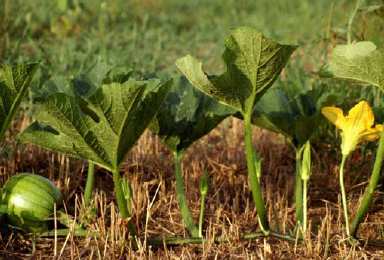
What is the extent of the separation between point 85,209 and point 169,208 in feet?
1.07

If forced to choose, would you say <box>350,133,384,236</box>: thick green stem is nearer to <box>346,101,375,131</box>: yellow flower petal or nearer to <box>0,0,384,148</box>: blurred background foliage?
<box>346,101,375,131</box>: yellow flower petal

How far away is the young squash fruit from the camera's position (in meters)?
1.99

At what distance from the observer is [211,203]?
236 cm

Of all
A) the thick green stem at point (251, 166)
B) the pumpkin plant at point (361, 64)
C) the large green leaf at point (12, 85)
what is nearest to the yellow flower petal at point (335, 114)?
the pumpkin plant at point (361, 64)

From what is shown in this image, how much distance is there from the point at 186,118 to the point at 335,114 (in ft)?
1.39

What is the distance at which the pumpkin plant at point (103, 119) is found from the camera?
1.69 m

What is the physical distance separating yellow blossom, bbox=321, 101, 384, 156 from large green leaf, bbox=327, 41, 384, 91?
91 mm

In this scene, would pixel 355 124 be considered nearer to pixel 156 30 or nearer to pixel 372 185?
pixel 372 185

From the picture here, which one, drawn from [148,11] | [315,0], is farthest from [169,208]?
[315,0]

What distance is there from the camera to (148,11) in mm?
6793

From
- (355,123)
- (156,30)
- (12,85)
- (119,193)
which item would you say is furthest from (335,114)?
(156,30)

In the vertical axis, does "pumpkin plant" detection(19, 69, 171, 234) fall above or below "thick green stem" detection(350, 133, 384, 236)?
above

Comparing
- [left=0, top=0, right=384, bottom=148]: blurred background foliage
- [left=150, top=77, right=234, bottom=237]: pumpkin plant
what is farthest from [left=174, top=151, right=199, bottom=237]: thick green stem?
[left=0, top=0, right=384, bottom=148]: blurred background foliage

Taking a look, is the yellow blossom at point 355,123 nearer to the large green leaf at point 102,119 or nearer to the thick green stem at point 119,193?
the large green leaf at point 102,119
